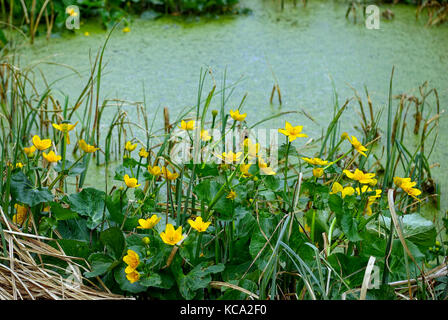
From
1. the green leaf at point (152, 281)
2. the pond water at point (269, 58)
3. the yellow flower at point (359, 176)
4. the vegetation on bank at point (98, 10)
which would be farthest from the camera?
the vegetation on bank at point (98, 10)

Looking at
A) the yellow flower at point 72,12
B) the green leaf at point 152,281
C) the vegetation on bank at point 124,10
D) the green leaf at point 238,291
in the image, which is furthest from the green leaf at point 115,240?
the yellow flower at point 72,12

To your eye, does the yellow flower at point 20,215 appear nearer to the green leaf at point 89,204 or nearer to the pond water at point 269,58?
the green leaf at point 89,204

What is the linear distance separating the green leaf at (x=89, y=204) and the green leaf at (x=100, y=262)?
0.10m

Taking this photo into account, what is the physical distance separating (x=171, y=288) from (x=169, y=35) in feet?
5.64

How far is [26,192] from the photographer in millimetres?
1049

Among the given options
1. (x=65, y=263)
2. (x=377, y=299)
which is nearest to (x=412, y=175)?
(x=377, y=299)

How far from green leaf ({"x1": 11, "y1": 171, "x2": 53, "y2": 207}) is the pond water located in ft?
2.97

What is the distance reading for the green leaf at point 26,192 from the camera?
104cm

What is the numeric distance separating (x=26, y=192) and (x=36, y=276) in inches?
6.2

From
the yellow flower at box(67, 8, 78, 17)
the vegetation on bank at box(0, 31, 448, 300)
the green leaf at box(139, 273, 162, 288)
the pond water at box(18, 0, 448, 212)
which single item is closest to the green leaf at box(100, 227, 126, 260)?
the vegetation on bank at box(0, 31, 448, 300)

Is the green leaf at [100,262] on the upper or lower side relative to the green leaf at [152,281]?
lower

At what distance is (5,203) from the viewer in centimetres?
110

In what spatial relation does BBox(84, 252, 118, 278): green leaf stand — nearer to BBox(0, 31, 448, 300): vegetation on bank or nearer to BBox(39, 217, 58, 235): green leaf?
BBox(0, 31, 448, 300): vegetation on bank

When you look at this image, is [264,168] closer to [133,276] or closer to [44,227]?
[133,276]
